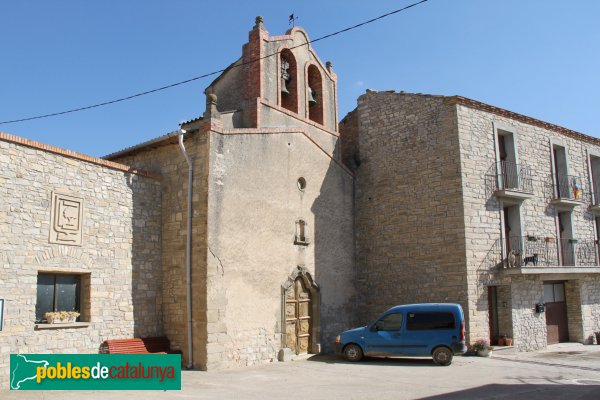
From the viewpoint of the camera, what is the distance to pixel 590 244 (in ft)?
63.4

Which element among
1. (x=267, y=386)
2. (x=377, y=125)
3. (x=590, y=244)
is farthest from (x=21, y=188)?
(x=590, y=244)

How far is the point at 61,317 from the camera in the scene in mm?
10938

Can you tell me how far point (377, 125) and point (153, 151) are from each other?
7499 mm

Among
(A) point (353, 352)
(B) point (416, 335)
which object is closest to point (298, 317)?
(A) point (353, 352)

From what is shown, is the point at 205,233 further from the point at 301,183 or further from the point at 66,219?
the point at 301,183

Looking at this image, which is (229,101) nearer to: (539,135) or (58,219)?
(58,219)

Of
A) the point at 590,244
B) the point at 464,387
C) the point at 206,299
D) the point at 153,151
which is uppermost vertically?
the point at 153,151

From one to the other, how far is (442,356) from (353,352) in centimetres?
224

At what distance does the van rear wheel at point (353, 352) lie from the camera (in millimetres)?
13946

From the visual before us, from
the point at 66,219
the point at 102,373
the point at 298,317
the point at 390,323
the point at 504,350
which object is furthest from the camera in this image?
the point at 504,350

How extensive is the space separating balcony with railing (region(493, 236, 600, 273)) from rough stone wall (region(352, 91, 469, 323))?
1746 mm

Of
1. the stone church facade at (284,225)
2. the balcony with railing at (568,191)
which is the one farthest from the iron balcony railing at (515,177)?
the balcony with railing at (568,191)

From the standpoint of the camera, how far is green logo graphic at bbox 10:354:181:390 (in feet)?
28.3

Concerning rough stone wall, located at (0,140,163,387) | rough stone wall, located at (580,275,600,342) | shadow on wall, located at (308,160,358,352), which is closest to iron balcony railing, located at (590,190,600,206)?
rough stone wall, located at (580,275,600,342)
